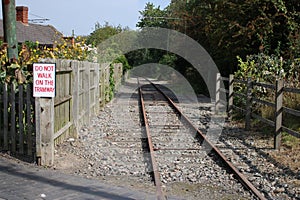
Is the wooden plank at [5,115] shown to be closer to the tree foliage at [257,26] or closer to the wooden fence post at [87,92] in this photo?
the wooden fence post at [87,92]

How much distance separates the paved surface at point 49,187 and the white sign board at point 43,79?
1.23m

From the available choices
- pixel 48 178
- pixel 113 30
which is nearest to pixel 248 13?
pixel 48 178

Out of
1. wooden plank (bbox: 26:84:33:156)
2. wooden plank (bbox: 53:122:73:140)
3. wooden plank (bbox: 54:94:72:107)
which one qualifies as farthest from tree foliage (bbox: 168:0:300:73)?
wooden plank (bbox: 26:84:33:156)

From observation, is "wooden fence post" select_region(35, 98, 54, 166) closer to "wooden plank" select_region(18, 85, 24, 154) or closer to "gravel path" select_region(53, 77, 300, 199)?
"gravel path" select_region(53, 77, 300, 199)

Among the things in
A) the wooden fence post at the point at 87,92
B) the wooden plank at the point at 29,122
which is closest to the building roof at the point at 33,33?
the wooden fence post at the point at 87,92

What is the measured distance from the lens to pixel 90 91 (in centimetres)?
1330

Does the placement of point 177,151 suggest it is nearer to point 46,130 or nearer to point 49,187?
point 46,130

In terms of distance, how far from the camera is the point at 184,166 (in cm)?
771

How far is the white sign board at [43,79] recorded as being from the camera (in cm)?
708

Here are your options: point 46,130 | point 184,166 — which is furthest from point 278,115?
point 46,130

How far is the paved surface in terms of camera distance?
5562 millimetres

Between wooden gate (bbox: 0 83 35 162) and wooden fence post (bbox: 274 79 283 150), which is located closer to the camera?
wooden gate (bbox: 0 83 35 162)

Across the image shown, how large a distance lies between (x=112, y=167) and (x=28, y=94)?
192 cm

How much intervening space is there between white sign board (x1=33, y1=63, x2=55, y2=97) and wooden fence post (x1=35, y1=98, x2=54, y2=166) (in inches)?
5.0
